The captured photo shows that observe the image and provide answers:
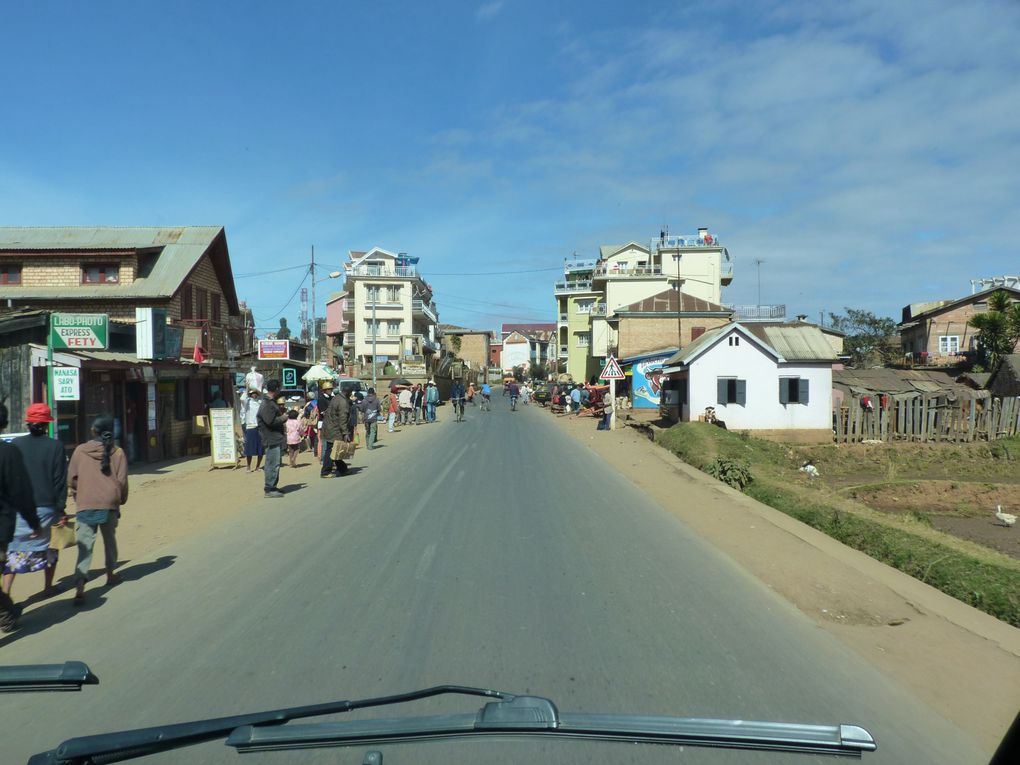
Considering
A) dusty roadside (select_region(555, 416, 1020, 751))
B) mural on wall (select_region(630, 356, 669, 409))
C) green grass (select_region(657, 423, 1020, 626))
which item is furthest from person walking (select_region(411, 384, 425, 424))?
dusty roadside (select_region(555, 416, 1020, 751))

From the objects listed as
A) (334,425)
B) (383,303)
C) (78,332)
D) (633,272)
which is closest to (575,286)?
(633,272)

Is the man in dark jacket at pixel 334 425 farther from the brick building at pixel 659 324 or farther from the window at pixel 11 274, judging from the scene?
the brick building at pixel 659 324

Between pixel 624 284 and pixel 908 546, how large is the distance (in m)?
58.3

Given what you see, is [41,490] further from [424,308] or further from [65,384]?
[424,308]

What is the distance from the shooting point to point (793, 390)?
30.6 meters

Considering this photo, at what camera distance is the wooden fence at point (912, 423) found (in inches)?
1212

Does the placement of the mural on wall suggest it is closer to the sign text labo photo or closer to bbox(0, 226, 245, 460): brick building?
the sign text labo photo

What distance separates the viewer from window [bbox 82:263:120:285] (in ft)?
76.1

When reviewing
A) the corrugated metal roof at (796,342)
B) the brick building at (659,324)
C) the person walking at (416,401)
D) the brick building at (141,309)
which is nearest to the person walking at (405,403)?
the person walking at (416,401)

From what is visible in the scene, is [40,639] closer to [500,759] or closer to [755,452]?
[500,759]

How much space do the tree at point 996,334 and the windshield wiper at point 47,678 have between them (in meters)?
50.9

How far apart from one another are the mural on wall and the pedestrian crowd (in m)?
39.4

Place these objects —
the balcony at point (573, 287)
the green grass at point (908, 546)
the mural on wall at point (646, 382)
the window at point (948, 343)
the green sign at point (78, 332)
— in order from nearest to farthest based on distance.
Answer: the green grass at point (908, 546) < the green sign at point (78, 332) < the mural on wall at point (646, 382) < the window at point (948, 343) < the balcony at point (573, 287)

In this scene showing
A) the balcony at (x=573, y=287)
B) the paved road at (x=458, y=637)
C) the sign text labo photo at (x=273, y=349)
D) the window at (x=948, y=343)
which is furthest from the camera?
the balcony at (x=573, y=287)
